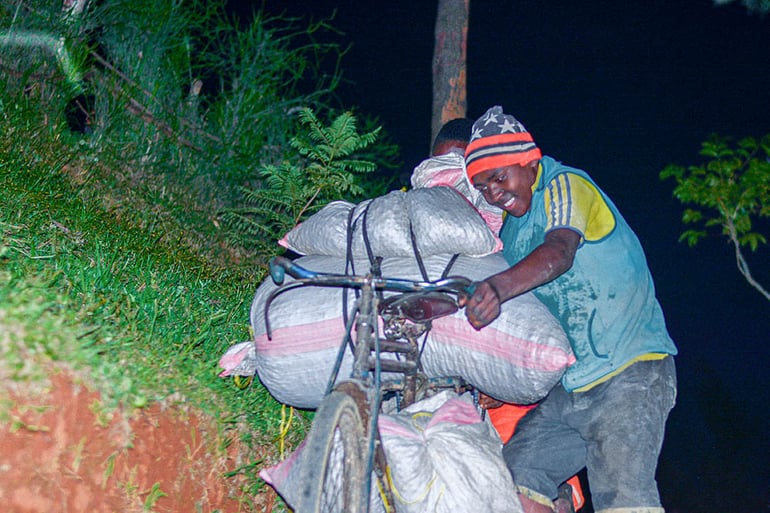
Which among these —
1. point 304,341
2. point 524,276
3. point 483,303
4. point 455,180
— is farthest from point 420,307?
point 455,180

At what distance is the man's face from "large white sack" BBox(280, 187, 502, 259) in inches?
4.3

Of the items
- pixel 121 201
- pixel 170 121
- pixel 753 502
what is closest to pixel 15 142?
pixel 121 201

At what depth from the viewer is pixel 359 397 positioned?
2314 mm

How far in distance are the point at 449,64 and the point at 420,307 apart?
14.6ft

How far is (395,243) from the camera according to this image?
2893 millimetres

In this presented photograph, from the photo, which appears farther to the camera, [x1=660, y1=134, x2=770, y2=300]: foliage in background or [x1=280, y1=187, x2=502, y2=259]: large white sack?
[x1=660, y1=134, x2=770, y2=300]: foliage in background

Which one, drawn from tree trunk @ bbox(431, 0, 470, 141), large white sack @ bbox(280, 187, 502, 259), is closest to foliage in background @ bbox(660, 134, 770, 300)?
tree trunk @ bbox(431, 0, 470, 141)

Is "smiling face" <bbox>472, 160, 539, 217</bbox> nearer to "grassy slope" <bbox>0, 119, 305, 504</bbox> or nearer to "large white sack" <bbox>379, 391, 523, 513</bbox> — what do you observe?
"large white sack" <bbox>379, 391, 523, 513</bbox>

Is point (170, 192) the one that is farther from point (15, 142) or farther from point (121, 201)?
point (15, 142)

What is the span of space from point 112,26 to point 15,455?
5731 mm

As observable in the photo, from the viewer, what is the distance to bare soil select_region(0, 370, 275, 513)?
2568 millimetres

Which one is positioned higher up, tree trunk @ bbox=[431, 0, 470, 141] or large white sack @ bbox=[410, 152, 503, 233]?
tree trunk @ bbox=[431, 0, 470, 141]

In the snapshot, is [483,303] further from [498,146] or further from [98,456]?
[98,456]

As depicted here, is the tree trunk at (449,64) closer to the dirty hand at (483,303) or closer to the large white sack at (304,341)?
the large white sack at (304,341)
